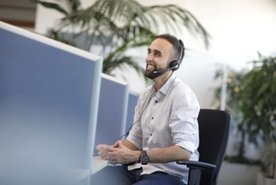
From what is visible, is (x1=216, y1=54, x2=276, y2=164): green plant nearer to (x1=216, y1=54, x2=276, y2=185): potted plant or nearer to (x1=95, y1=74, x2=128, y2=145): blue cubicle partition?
(x1=216, y1=54, x2=276, y2=185): potted plant

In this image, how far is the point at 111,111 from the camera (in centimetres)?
203

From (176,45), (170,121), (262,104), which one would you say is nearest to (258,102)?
(262,104)

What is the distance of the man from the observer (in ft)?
4.70

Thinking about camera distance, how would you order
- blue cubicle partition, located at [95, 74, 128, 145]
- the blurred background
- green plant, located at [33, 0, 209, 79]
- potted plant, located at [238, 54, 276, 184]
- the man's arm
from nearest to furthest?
1. the man's arm
2. blue cubicle partition, located at [95, 74, 128, 145]
3. green plant, located at [33, 0, 209, 79]
4. potted plant, located at [238, 54, 276, 184]
5. the blurred background

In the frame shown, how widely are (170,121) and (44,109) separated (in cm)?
58

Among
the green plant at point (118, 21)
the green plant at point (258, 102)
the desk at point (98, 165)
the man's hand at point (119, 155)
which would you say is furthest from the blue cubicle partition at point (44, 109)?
the green plant at point (258, 102)

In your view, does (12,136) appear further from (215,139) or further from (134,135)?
(215,139)

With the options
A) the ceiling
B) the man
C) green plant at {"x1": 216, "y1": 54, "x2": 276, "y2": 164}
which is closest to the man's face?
the man

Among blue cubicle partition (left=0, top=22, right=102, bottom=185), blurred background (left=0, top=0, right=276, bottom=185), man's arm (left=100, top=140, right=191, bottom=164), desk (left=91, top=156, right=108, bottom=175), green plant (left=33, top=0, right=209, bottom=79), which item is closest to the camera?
blue cubicle partition (left=0, top=22, right=102, bottom=185)

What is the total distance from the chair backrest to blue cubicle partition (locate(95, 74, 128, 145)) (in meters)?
0.52

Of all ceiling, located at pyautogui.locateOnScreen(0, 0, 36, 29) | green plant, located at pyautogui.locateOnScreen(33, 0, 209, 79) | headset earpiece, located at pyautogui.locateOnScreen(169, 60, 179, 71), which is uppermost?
ceiling, located at pyautogui.locateOnScreen(0, 0, 36, 29)

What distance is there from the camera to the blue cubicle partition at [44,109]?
1.05m

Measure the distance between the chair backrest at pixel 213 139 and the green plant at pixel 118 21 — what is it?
3.35 feet

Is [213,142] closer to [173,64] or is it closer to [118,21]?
[173,64]
